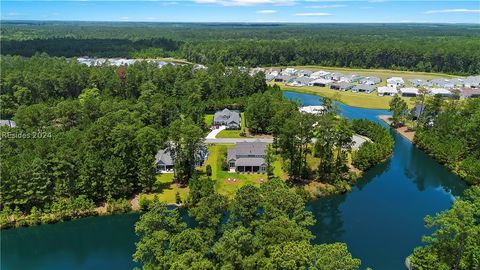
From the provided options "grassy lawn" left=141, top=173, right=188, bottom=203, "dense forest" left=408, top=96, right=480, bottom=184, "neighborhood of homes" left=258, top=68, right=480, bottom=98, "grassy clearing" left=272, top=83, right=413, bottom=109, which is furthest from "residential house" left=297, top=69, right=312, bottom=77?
"grassy lawn" left=141, top=173, right=188, bottom=203

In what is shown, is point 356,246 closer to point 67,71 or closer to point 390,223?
point 390,223

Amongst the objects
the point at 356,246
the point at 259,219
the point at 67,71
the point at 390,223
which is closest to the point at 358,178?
the point at 390,223

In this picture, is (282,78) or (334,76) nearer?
(282,78)

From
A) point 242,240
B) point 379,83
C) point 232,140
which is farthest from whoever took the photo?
point 379,83

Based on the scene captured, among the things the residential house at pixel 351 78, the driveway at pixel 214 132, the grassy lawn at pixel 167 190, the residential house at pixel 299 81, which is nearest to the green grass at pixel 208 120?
the driveway at pixel 214 132

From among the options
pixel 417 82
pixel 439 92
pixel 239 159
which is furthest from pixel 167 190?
pixel 417 82

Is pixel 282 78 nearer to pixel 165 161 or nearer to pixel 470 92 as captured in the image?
pixel 470 92

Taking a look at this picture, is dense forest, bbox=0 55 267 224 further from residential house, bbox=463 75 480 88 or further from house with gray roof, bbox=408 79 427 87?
residential house, bbox=463 75 480 88
